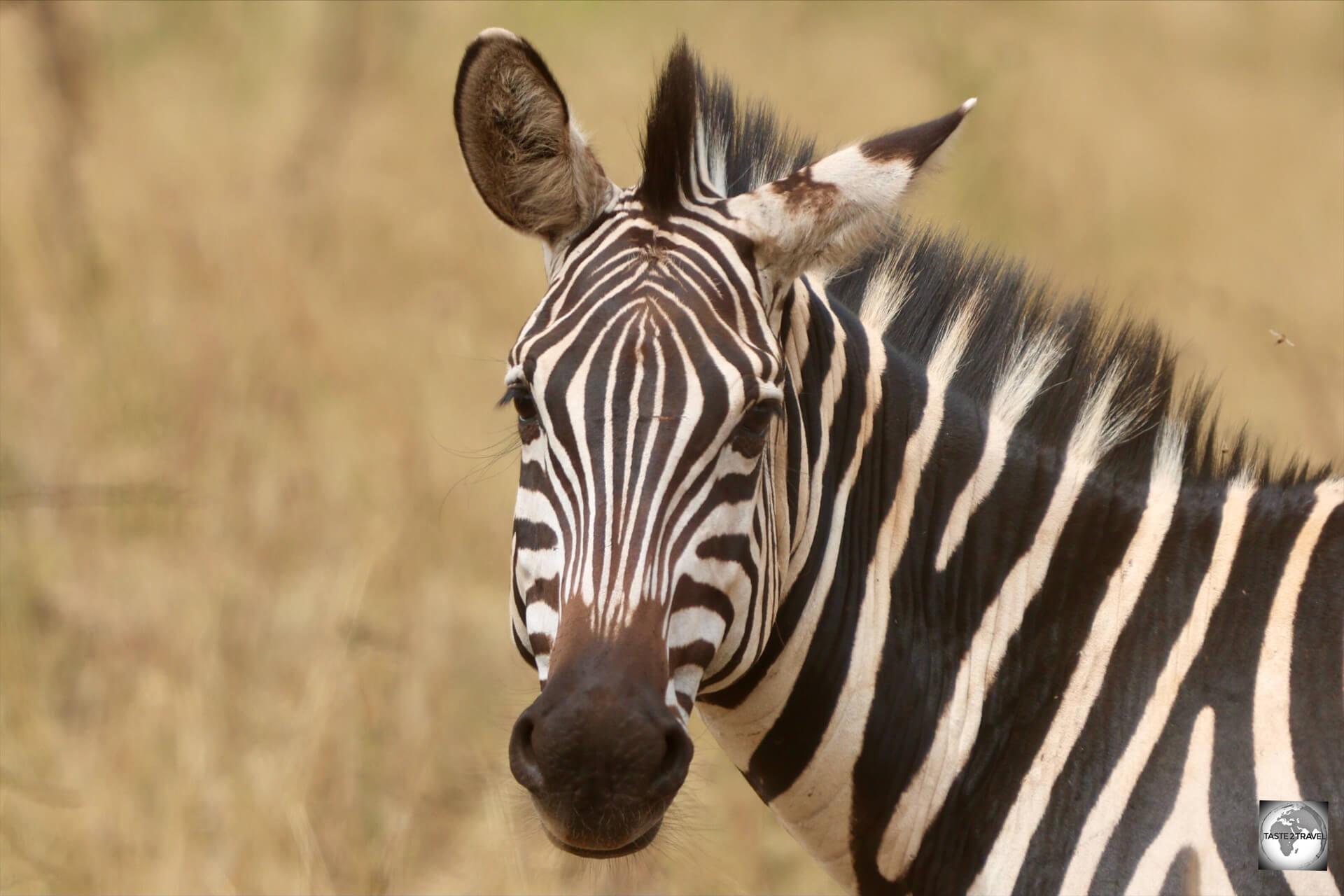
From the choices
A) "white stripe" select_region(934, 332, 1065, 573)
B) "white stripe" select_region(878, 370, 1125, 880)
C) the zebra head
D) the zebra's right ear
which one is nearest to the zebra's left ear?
the zebra head

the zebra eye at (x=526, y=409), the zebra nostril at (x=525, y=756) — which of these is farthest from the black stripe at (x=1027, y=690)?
the zebra eye at (x=526, y=409)

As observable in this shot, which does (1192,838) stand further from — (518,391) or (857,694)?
(518,391)

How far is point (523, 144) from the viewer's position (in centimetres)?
339

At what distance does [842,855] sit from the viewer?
3.58 metres

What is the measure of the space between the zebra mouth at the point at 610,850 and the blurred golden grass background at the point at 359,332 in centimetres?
35

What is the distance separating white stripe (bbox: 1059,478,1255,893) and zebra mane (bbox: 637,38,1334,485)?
1.09ft

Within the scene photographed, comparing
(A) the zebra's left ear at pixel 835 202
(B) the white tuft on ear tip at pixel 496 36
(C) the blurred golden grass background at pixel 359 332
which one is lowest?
(C) the blurred golden grass background at pixel 359 332

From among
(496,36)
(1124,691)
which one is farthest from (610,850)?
(496,36)

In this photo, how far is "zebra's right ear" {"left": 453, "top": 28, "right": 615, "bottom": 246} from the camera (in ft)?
10.8

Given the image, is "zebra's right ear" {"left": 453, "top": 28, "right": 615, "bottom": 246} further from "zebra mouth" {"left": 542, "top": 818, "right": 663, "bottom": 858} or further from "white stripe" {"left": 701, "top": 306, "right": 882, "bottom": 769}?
"zebra mouth" {"left": 542, "top": 818, "right": 663, "bottom": 858}

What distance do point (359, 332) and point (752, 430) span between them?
22.8 ft

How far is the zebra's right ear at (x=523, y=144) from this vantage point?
3.28 meters

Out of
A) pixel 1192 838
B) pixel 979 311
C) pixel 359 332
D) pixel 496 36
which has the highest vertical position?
pixel 496 36

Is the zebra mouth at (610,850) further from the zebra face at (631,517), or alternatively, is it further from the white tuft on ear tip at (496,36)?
the white tuft on ear tip at (496,36)
